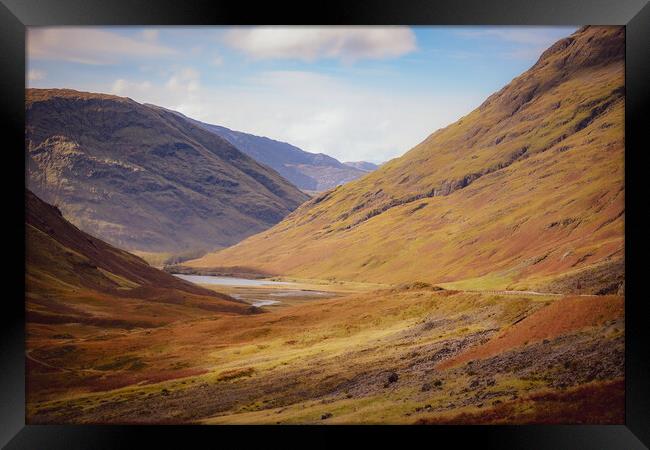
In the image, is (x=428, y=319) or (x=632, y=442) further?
(x=428, y=319)

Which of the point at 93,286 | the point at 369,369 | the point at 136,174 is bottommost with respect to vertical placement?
the point at 369,369

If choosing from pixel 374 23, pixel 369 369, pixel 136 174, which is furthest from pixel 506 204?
pixel 136 174

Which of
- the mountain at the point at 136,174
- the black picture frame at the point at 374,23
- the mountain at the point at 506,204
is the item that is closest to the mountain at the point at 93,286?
the mountain at the point at 136,174

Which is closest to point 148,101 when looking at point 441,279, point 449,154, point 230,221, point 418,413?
point 418,413

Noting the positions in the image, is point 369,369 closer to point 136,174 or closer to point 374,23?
point 374,23

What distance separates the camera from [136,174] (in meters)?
84.9

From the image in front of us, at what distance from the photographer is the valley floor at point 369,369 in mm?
29281

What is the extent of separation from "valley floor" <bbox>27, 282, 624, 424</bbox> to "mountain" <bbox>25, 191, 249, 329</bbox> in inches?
65.3

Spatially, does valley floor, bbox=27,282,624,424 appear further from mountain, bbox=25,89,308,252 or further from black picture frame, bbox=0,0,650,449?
mountain, bbox=25,89,308,252

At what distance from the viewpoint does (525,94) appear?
77125 mm

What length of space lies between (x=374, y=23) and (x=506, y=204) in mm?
42888

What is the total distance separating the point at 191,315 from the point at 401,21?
103ft

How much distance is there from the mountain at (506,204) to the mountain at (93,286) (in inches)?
789

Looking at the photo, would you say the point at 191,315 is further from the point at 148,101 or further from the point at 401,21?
the point at 401,21
